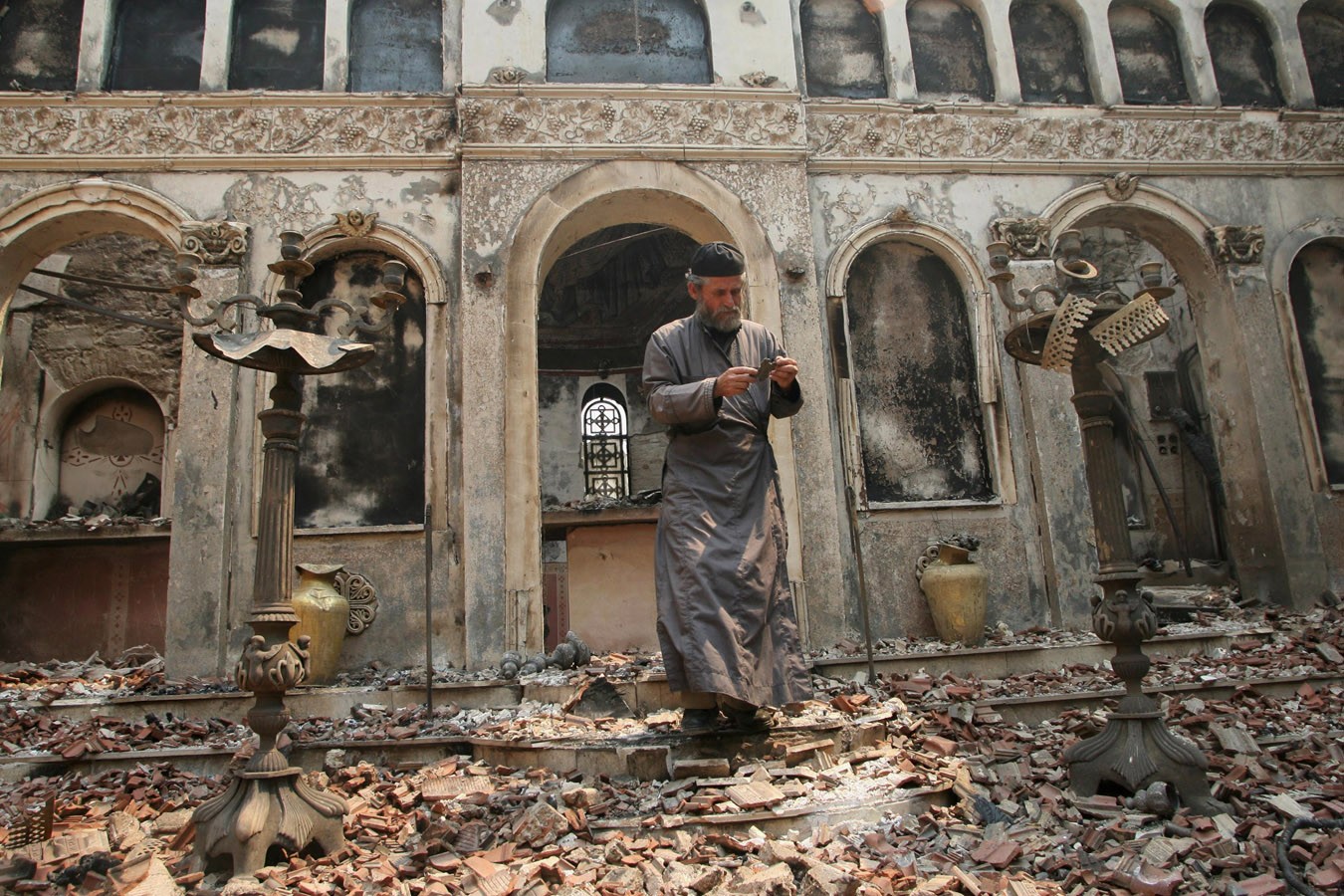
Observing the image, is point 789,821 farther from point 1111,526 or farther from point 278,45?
point 278,45

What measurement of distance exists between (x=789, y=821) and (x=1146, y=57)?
10.5 meters

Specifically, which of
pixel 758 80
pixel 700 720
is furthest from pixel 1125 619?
pixel 758 80

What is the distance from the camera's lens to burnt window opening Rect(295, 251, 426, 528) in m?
8.94

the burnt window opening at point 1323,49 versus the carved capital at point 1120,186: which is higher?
the burnt window opening at point 1323,49

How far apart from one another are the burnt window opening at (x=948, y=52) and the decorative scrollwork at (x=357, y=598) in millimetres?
7769

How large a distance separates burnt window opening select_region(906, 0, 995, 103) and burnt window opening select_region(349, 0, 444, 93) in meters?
5.20

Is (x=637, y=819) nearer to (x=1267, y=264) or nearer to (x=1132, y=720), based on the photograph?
(x=1132, y=720)

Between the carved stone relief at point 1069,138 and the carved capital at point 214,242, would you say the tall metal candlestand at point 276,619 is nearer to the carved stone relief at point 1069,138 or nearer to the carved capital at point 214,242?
the carved capital at point 214,242

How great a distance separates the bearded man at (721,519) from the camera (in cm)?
429

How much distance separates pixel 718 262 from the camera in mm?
4656

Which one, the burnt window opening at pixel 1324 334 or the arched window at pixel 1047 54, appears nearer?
the burnt window opening at pixel 1324 334

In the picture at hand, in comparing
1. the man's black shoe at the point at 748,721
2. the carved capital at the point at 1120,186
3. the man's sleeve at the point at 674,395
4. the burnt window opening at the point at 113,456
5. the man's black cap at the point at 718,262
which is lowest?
the man's black shoe at the point at 748,721

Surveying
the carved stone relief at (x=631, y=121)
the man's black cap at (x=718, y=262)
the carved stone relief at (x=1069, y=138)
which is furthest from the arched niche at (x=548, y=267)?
the man's black cap at (x=718, y=262)

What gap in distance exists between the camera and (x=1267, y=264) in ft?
34.1
